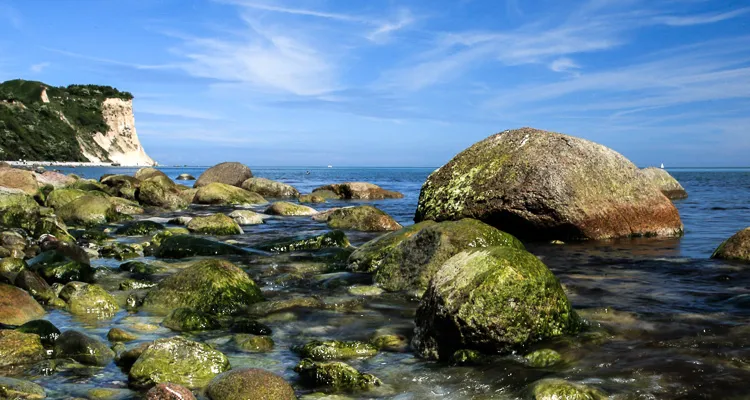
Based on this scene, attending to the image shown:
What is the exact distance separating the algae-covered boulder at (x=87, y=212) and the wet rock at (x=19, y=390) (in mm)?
13555

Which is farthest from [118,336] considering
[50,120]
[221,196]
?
[50,120]

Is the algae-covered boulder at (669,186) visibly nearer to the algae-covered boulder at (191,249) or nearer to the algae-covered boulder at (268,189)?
the algae-covered boulder at (268,189)

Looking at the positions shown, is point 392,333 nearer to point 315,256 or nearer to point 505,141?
point 315,256

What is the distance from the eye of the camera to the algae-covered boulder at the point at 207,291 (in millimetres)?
7613

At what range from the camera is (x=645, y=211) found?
13688 millimetres

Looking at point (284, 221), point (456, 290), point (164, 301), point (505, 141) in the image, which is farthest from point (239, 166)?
point (456, 290)

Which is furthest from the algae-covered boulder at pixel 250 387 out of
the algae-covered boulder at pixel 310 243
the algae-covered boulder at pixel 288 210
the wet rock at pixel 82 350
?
the algae-covered boulder at pixel 288 210

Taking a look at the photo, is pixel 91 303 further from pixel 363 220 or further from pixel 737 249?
pixel 737 249

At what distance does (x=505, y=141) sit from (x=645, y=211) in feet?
11.2

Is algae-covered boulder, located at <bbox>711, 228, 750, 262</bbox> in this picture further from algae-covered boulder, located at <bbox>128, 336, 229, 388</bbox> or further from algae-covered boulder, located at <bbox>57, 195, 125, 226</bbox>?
algae-covered boulder, located at <bbox>57, 195, 125, 226</bbox>

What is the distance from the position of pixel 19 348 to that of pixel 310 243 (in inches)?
291

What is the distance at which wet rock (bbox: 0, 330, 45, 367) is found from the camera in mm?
5375

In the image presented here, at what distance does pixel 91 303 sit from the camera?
7531mm

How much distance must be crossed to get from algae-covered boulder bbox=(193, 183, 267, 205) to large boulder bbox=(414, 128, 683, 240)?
13.8m
